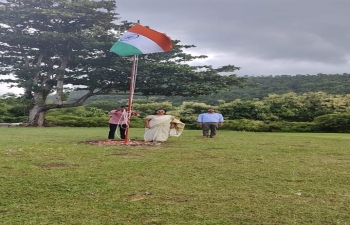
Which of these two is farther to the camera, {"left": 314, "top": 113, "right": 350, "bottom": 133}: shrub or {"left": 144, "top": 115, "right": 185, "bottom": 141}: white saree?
{"left": 314, "top": 113, "right": 350, "bottom": 133}: shrub

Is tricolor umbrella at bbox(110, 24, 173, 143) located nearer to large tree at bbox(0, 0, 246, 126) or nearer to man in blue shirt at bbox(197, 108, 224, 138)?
man in blue shirt at bbox(197, 108, 224, 138)

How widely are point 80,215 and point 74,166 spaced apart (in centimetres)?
280

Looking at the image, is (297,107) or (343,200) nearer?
(343,200)

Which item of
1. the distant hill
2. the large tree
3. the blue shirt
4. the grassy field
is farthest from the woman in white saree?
the distant hill

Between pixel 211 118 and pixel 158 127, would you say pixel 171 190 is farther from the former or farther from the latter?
pixel 211 118

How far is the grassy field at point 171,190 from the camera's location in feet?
11.8

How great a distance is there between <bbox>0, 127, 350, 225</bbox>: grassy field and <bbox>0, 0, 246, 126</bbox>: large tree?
17.4 m

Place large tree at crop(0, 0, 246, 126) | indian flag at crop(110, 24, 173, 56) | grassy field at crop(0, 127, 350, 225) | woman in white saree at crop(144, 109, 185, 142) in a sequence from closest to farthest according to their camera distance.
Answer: grassy field at crop(0, 127, 350, 225) → indian flag at crop(110, 24, 173, 56) → woman in white saree at crop(144, 109, 185, 142) → large tree at crop(0, 0, 246, 126)

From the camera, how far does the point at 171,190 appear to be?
4.62 m

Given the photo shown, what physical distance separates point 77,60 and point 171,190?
21.8 meters

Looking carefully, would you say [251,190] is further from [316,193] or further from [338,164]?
[338,164]

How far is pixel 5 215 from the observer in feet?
11.6

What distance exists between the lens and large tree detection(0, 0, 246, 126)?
2386 centimetres

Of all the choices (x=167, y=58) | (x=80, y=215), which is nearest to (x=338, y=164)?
(x=80, y=215)
